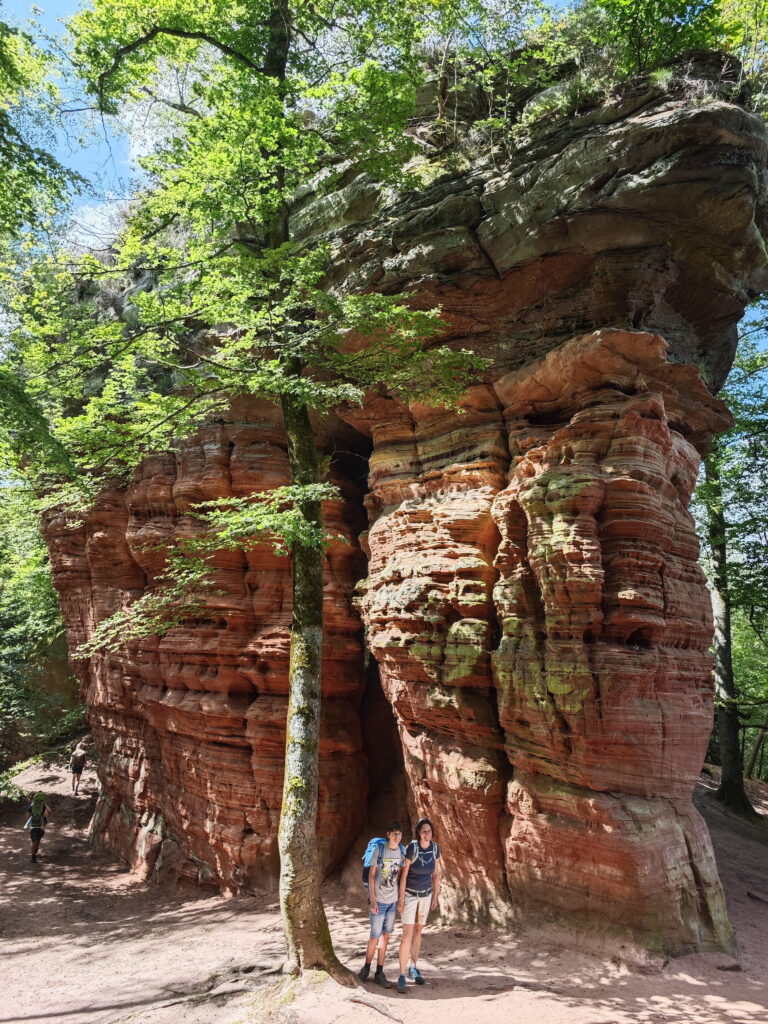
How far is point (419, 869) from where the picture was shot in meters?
6.13

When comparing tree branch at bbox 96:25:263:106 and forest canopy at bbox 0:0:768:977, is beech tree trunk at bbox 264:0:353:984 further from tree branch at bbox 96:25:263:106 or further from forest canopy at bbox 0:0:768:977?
tree branch at bbox 96:25:263:106

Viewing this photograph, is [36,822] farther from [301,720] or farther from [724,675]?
[724,675]

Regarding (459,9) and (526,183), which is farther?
(459,9)

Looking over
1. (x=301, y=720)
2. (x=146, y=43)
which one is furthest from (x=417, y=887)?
(x=146, y=43)

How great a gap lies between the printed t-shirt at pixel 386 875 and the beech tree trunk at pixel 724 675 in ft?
35.7

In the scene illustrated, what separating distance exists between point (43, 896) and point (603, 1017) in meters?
11.0

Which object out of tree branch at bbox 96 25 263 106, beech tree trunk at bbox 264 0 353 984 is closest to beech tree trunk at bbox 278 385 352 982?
beech tree trunk at bbox 264 0 353 984

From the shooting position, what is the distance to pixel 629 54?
346 inches

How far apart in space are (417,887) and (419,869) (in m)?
0.18

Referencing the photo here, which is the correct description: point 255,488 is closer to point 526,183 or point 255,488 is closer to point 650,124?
point 526,183

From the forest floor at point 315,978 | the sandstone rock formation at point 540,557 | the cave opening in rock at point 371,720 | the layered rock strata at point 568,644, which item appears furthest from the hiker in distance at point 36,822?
the layered rock strata at point 568,644

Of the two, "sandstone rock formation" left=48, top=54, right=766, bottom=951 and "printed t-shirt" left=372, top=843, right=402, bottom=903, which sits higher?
"sandstone rock formation" left=48, top=54, right=766, bottom=951

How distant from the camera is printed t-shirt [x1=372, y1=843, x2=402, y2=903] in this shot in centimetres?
598

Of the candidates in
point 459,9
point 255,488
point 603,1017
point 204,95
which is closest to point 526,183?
point 459,9
